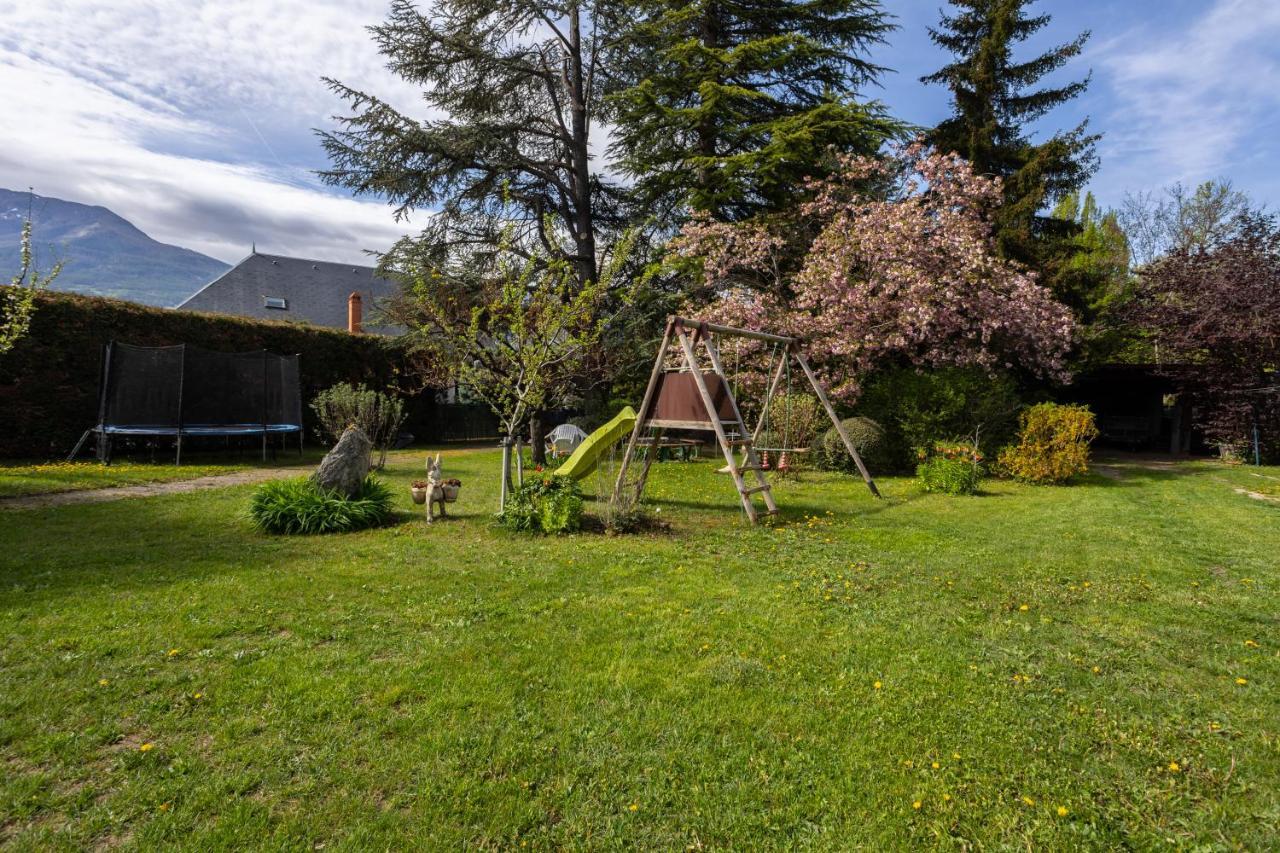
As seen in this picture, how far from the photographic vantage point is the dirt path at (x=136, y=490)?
778 centimetres

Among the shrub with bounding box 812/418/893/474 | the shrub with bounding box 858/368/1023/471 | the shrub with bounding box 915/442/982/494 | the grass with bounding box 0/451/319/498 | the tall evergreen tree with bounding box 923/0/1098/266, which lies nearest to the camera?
the grass with bounding box 0/451/319/498

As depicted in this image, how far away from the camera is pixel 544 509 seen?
6789 mm

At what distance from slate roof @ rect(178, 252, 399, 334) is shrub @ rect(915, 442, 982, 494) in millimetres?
22377

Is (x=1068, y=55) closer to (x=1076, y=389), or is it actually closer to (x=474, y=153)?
(x=1076, y=389)

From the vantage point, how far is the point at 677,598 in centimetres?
464

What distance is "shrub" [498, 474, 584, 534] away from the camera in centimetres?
675

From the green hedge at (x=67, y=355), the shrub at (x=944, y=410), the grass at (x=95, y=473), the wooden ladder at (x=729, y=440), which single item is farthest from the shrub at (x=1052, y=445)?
the green hedge at (x=67, y=355)

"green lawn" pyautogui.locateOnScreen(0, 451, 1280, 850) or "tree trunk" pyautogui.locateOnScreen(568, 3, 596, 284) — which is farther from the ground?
"tree trunk" pyautogui.locateOnScreen(568, 3, 596, 284)

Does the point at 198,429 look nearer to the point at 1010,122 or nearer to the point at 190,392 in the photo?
the point at 190,392

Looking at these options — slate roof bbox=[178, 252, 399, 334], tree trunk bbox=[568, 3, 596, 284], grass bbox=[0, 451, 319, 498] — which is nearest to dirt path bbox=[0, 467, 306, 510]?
grass bbox=[0, 451, 319, 498]

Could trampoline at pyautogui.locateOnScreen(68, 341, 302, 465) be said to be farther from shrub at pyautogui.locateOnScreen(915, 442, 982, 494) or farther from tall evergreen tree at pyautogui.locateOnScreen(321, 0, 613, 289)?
shrub at pyautogui.locateOnScreen(915, 442, 982, 494)

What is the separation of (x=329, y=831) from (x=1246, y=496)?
13373 mm

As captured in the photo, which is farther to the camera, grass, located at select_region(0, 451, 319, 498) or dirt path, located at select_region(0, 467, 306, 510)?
grass, located at select_region(0, 451, 319, 498)

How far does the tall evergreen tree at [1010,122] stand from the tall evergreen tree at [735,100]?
10.5ft
